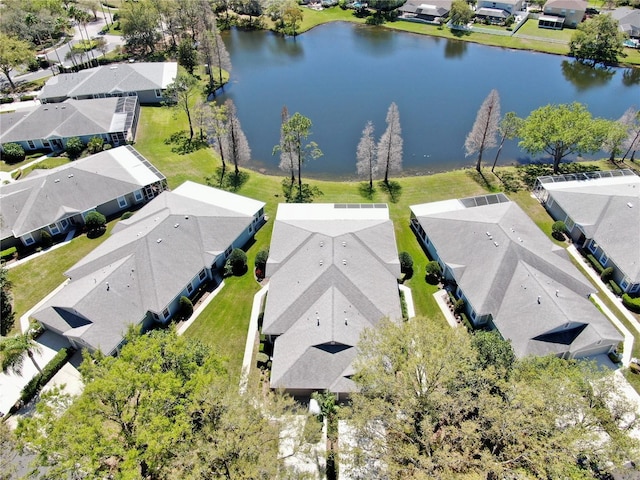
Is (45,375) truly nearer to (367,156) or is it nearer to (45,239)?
(45,239)

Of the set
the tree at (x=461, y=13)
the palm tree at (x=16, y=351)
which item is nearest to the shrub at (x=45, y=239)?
the palm tree at (x=16, y=351)

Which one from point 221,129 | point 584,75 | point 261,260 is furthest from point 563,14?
point 261,260

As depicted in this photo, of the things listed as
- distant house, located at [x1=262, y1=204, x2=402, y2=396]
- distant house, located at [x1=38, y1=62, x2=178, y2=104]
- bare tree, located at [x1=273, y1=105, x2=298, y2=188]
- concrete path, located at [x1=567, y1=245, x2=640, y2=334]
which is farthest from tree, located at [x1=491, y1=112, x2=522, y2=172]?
distant house, located at [x1=38, y1=62, x2=178, y2=104]

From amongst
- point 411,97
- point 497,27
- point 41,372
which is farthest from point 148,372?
point 497,27

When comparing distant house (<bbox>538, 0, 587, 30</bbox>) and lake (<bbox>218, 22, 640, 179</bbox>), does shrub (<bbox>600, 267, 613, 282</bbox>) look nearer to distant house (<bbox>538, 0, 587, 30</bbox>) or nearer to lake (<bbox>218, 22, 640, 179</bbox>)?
lake (<bbox>218, 22, 640, 179</bbox>)

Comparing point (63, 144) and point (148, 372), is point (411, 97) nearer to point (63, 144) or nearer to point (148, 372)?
point (63, 144)

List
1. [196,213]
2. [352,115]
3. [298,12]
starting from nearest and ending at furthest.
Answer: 1. [196,213]
2. [352,115]
3. [298,12]

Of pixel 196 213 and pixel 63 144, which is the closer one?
pixel 196 213
